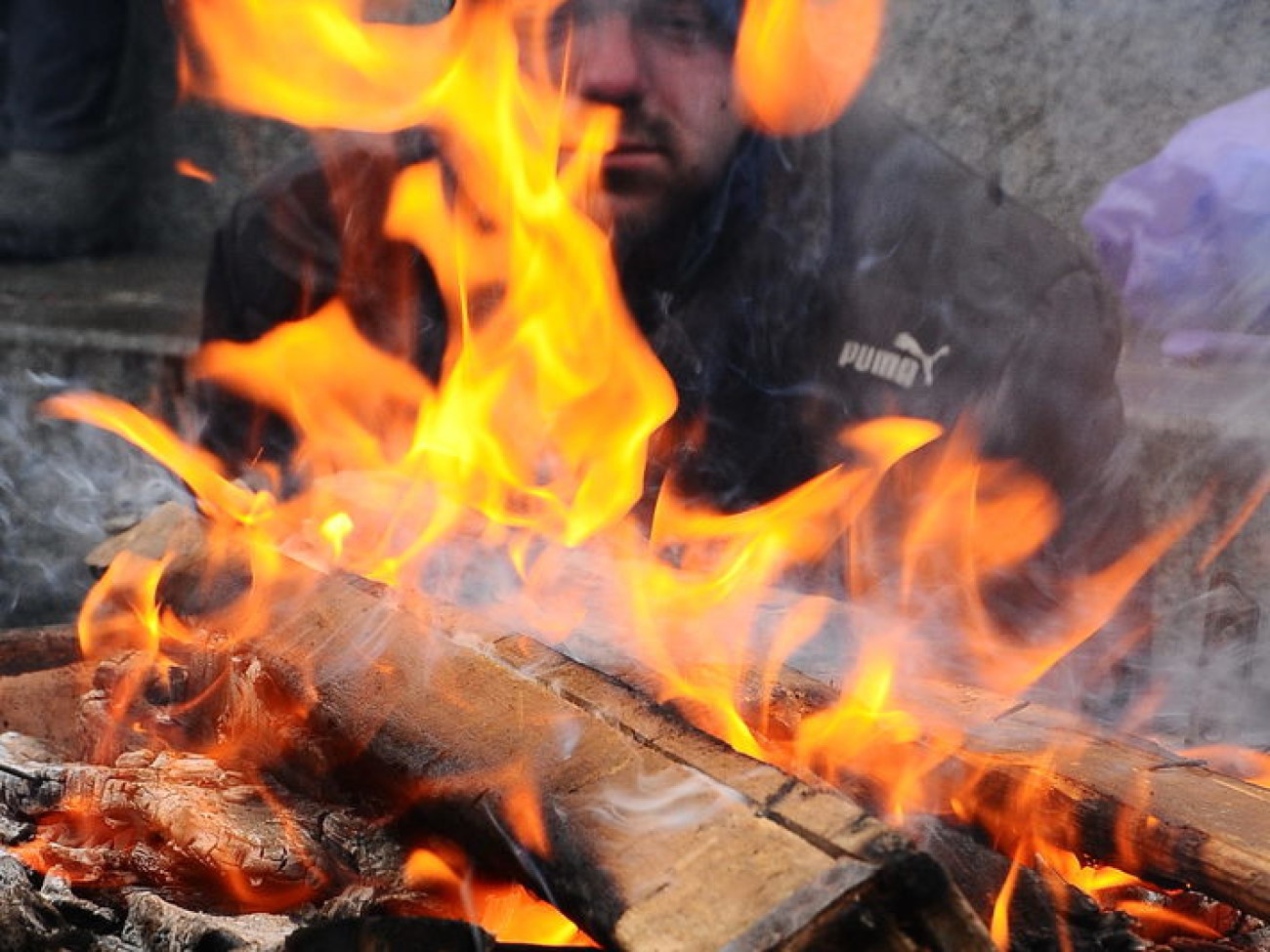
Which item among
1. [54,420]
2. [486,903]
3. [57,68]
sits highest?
[486,903]

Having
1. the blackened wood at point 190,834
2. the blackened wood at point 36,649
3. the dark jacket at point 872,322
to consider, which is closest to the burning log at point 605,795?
the blackened wood at point 190,834

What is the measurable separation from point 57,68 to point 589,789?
5702 mm

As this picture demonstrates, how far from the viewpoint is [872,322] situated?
4023mm

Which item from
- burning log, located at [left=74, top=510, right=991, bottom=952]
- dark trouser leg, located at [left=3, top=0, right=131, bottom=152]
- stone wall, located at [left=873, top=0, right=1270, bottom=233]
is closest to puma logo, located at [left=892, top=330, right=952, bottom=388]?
stone wall, located at [left=873, top=0, right=1270, bottom=233]

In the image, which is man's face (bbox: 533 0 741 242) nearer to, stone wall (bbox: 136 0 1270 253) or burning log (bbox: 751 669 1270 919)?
stone wall (bbox: 136 0 1270 253)

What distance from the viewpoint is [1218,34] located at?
5.12m

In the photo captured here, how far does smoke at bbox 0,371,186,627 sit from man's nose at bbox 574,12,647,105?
200 cm

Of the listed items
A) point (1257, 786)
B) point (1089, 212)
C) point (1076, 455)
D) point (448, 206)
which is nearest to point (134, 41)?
point (448, 206)

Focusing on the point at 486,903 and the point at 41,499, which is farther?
the point at 41,499

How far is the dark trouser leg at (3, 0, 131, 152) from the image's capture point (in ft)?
20.3

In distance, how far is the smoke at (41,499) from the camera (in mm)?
4719

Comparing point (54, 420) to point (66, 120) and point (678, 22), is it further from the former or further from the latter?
point (678, 22)

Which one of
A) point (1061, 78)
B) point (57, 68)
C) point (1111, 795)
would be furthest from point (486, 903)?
point (57, 68)

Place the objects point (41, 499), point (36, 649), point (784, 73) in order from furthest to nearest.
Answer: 1. point (41, 499)
2. point (784, 73)
3. point (36, 649)
